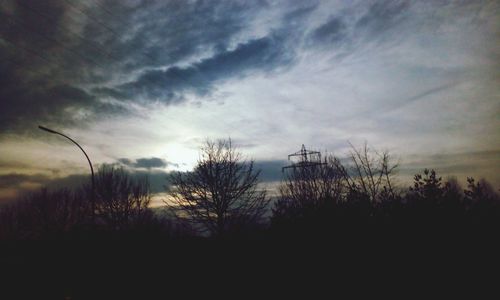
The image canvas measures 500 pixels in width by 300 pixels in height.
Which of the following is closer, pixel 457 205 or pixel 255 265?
pixel 457 205

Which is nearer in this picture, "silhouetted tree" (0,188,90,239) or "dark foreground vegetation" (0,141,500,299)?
"dark foreground vegetation" (0,141,500,299)

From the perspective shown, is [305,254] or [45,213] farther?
[45,213]

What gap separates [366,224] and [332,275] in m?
1.70

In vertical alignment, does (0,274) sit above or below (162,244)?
below

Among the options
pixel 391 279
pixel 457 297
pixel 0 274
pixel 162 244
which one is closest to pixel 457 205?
pixel 457 297

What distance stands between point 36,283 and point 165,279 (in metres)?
6.45

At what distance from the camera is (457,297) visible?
16.7ft

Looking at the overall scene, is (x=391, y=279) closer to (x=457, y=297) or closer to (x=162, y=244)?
Result: (x=457, y=297)

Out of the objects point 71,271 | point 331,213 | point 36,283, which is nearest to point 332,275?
point 331,213

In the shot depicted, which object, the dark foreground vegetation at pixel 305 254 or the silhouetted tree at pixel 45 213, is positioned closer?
the dark foreground vegetation at pixel 305 254

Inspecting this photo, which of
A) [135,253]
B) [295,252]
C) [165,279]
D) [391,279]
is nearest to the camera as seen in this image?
[391,279]

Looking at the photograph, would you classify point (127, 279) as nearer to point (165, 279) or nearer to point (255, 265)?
point (165, 279)

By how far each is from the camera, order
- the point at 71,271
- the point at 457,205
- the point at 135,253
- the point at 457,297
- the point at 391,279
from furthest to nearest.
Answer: the point at 71,271
the point at 135,253
the point at 391,279
the point at 457,205
the point at 457,297

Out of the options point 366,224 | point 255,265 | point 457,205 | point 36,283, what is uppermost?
point 457,205
